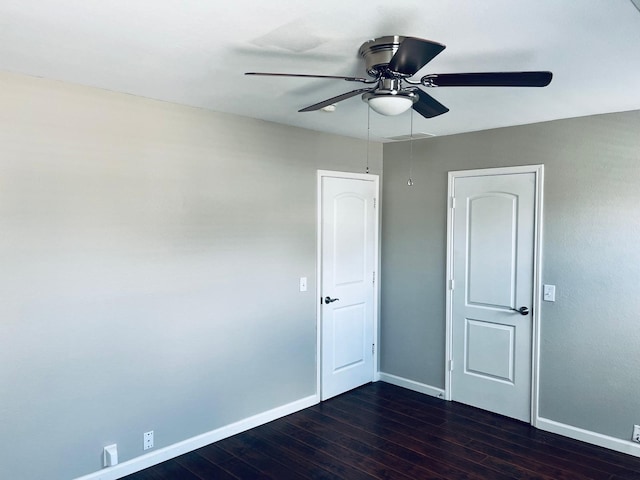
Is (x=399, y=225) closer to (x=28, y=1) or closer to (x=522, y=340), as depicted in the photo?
(x=522, y=340)

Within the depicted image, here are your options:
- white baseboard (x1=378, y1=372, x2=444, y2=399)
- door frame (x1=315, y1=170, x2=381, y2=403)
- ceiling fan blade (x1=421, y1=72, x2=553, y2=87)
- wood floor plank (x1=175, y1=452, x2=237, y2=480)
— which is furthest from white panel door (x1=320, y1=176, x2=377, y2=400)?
ceiling fan blade (x1=421, y1=72, x2=553, y2=87)

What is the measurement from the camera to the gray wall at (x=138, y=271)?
2.56m

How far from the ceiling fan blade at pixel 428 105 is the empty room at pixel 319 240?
27 mm

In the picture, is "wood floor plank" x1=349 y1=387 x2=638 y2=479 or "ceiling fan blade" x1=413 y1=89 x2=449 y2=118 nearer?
"ceiling fan blade" x1=413 y1=89 x2=449 y2=118

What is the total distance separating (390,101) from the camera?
2064 millimetres

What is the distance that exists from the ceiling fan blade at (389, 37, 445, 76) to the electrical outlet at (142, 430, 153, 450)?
9.04ft

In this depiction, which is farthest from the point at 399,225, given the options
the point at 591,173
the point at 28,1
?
the point at 28,1

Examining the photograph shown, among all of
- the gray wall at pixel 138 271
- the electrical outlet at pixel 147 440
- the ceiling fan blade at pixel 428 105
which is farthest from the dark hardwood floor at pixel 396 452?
the ceiling fan blade at pixel 428 105

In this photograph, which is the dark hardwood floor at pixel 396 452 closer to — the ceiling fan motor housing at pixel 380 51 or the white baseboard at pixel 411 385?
the white baseboard at pixel 411 385

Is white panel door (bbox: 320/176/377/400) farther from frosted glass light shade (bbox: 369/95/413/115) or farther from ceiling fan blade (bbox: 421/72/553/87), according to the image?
ceiling fan blade (bbox: 421/72/553/87)

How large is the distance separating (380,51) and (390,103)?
23 centimetres

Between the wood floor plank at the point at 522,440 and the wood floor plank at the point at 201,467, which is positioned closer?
the wood floor plank at the point at 201,467

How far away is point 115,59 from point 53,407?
1995mm

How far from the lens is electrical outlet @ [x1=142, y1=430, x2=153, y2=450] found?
120 inches
